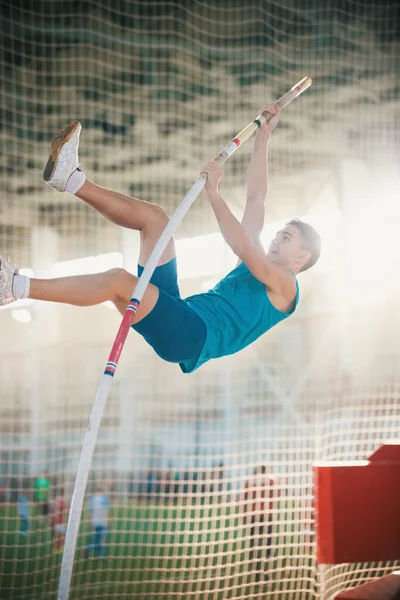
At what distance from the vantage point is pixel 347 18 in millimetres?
7816

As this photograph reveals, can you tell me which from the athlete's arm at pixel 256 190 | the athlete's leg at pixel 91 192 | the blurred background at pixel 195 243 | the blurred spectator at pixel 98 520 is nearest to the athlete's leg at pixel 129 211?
the athlete's leg at pixel 91 192

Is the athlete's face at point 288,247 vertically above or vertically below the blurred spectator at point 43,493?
above

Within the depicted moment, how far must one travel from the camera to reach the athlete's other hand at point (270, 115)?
11.0 ft

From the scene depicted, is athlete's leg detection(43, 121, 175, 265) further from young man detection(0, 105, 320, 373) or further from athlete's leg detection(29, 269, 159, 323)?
athlete's leg detection(29, 269, 159, 323)

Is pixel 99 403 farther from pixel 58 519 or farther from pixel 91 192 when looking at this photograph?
pixel 58 519

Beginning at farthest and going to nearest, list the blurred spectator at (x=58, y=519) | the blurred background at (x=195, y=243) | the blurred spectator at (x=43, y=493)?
the blurred spectator at (x=43, y=493)
the blurred background at (x=195, y=243)
the blurred spectator at (x=58, y=519)

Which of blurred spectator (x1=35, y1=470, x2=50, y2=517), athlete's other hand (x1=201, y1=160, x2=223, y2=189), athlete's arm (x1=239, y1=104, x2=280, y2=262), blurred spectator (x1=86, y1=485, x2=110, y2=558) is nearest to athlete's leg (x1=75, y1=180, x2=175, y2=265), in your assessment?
athlete's other hand (x1=201, y1=160, x2=223, y2=189)

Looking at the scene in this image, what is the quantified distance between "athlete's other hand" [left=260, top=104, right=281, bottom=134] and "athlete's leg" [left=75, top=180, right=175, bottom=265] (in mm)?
706

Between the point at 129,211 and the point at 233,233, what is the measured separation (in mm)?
417

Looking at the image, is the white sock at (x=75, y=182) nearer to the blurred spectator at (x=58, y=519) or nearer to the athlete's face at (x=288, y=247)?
the athlete's face at (x=288, y=247)

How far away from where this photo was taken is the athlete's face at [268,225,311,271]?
3.31 meters

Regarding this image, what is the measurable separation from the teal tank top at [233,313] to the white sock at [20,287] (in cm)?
73

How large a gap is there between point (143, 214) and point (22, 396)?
284 inches

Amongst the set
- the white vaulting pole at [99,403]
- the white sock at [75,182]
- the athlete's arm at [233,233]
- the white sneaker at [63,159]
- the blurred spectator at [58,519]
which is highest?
the white sneaker at [63,159]
